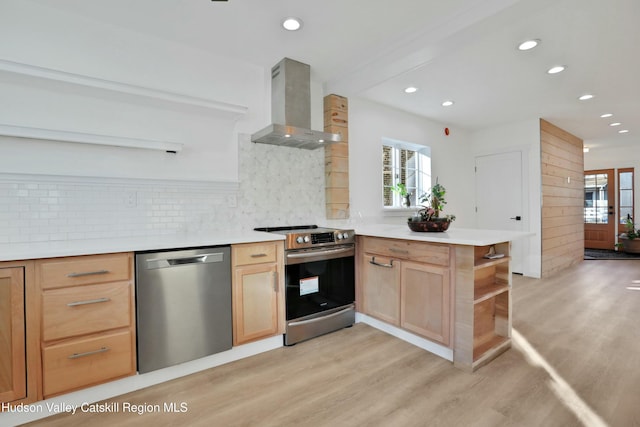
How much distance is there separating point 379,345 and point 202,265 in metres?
1.58

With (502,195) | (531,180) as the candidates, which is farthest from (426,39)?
(502,195)

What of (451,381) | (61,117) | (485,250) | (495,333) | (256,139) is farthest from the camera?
(256,139)

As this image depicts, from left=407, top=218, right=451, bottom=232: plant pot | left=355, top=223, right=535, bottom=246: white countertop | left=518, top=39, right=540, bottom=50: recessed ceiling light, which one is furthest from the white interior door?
left=407, top=218, right=451, bottom=232: plant pot

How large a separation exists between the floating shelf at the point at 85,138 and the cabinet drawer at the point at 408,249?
6.14 ft

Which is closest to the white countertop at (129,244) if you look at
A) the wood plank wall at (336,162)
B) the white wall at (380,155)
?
the wood plank wall at (336,162)

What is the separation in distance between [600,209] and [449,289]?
8.01m

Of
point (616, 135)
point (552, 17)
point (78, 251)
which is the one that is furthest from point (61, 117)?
point (616, 135)

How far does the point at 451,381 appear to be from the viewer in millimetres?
1955

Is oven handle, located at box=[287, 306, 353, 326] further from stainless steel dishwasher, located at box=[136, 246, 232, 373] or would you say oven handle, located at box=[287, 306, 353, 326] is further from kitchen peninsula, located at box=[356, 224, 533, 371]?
stainless steel dishwasher, located at box=[136, 246, 232, 373]

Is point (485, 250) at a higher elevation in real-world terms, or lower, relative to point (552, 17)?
lower

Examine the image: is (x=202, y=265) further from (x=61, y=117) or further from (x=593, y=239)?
(x=593, y=239)

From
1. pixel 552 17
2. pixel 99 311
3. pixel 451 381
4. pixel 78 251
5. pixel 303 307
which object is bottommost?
pixel 451 381

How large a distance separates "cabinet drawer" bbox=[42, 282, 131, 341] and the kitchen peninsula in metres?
1.90

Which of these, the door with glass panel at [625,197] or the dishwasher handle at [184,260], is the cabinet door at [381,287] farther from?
the door with glass panel at [625,197]
